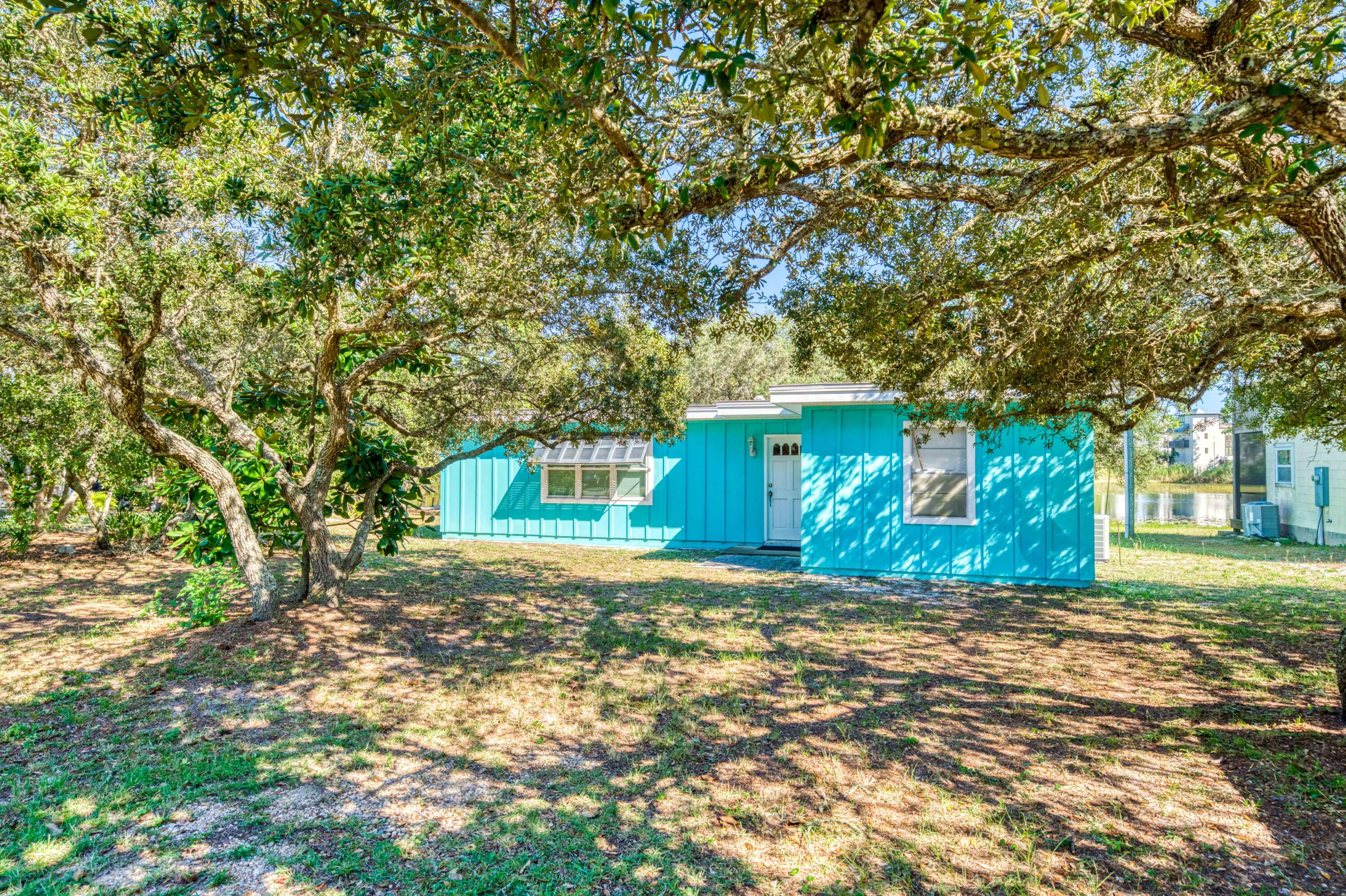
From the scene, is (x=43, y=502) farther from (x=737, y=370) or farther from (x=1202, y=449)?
(x=1202, y=449)

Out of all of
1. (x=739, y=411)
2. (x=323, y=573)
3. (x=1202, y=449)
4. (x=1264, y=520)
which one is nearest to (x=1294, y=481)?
(x=1264, y=520)

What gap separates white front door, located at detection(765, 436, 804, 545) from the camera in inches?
545

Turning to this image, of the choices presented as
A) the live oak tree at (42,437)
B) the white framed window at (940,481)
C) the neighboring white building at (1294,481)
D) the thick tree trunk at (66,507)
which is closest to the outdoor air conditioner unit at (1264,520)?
the neighboring white building at (1294,481)

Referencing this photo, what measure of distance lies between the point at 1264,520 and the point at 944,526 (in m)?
12.1

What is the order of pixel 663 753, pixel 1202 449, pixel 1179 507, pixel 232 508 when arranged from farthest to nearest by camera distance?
pixel 1202 449 → pixel 1179 507 → pixel 232 508 → pixel 663 753

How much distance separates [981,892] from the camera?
2586 mm

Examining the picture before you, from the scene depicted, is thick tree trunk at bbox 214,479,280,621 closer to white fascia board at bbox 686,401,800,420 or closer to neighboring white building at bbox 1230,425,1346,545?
white fascia board at bbox 686,401,800,420

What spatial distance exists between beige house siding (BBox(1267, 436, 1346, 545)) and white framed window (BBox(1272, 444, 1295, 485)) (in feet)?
0.13

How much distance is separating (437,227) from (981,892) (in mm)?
4264

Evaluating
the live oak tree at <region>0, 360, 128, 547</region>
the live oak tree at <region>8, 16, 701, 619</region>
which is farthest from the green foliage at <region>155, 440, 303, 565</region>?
the live oak tree at <region>0, 360, 128, 547</region>

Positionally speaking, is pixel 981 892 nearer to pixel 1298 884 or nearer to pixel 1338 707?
pixel 1298 884

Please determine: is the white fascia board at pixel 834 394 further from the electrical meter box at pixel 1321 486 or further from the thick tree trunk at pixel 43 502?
the electrical meter box at pixel 1321 486

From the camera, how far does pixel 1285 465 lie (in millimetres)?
17016

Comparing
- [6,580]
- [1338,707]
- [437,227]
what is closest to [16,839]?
[437,227]
